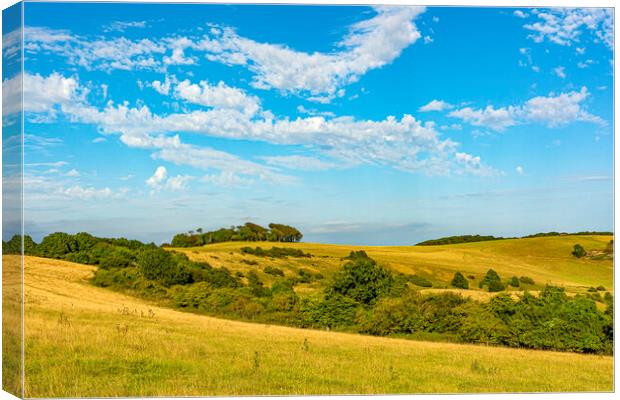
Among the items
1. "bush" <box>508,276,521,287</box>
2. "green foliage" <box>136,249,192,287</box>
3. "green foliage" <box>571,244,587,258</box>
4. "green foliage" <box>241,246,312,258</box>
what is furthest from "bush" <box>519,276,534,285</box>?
"green foliage" <box>136,249,192,287</box>

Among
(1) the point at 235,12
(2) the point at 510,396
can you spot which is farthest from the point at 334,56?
(2) the point at 510,396

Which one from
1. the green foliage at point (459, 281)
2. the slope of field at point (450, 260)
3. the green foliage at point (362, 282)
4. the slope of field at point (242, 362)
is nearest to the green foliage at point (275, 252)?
the slope of field at point (450, 260)

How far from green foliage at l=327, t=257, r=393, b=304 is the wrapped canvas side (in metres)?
5.08

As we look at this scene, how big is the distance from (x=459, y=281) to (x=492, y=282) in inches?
23.6

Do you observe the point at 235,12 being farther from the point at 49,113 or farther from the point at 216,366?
the point at 216,366

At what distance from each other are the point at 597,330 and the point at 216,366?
5605mm

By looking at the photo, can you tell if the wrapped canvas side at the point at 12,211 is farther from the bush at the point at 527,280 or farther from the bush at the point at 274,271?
the bush at the point at 527,280

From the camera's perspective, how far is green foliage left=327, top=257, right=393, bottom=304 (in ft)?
35.1

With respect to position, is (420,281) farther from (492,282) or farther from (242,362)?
(242,362)

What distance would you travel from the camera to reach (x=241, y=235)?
10.7 meters

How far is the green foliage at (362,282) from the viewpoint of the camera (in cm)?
1069

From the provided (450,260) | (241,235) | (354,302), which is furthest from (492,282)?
(241,235)

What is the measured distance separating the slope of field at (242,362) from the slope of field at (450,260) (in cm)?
185

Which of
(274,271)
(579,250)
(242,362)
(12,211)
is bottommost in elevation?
(242,362)
